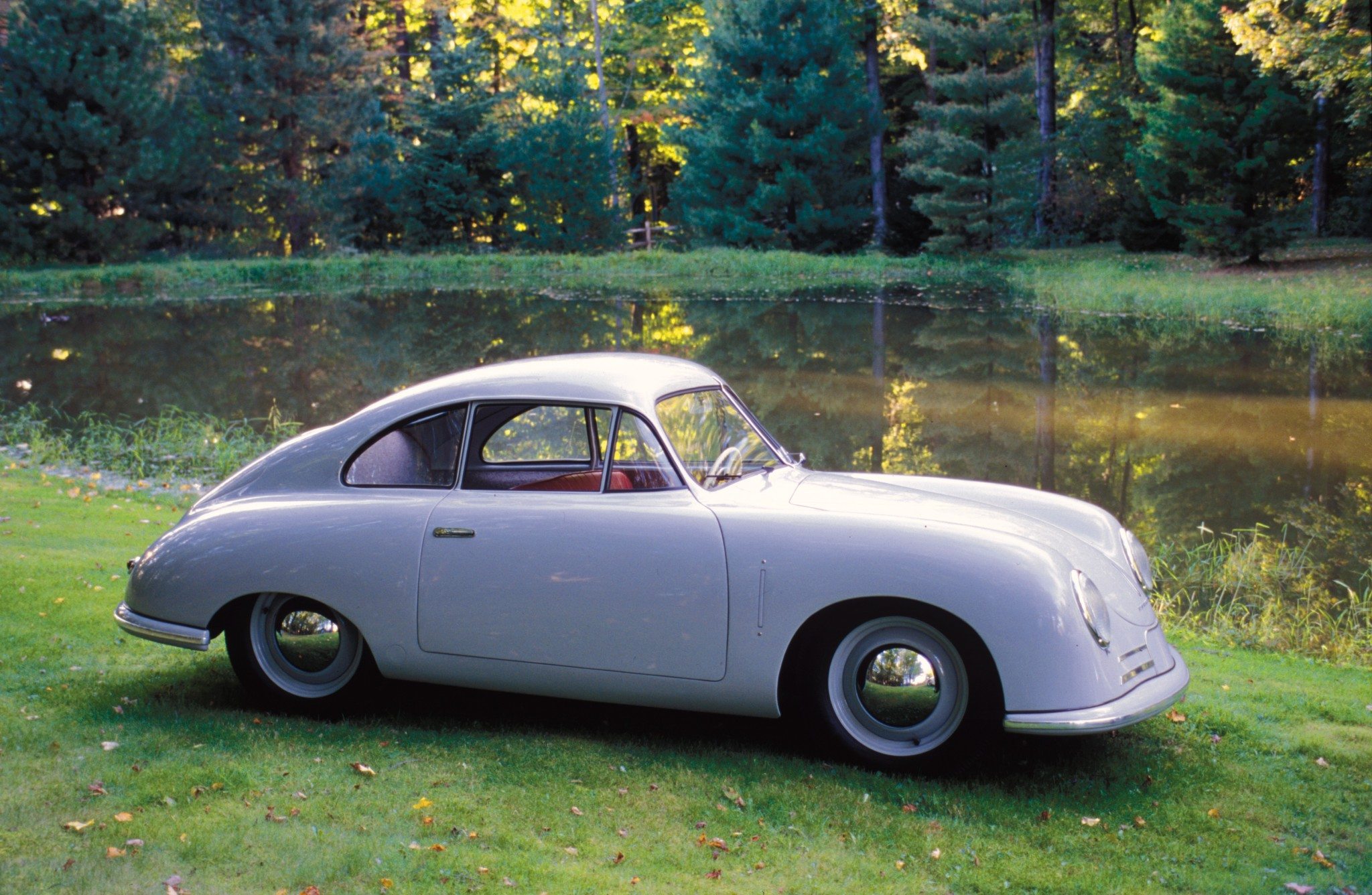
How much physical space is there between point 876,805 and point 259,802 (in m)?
2.15

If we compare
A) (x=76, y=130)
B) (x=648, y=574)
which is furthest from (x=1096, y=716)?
(x=76, y=130)

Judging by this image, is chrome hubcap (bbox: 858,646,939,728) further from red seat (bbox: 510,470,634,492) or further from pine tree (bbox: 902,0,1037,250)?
pine tree (bbox: 902,0,1037,250)

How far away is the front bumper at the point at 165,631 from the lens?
4816 mm

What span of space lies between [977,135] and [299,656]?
124 feet

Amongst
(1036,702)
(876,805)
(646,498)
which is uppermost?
(646,498)

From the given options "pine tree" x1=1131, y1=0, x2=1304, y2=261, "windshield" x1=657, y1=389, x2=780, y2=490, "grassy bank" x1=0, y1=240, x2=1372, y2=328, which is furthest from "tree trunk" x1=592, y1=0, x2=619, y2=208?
"windshield" x1=657, y1=389, x2=780, y2=490

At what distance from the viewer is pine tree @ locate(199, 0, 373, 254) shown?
40938 millimetres

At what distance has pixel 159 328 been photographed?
24.1 m

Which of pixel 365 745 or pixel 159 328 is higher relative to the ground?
pixel 159 328

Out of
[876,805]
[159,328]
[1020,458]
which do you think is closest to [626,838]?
[876,805]

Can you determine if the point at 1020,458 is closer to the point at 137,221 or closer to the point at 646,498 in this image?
the point at 646,498

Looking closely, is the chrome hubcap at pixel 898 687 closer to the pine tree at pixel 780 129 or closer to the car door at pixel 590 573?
the car door at pixel 590 573

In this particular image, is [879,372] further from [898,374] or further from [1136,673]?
[1136,673]

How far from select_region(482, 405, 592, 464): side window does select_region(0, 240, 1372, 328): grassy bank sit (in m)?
18.8
